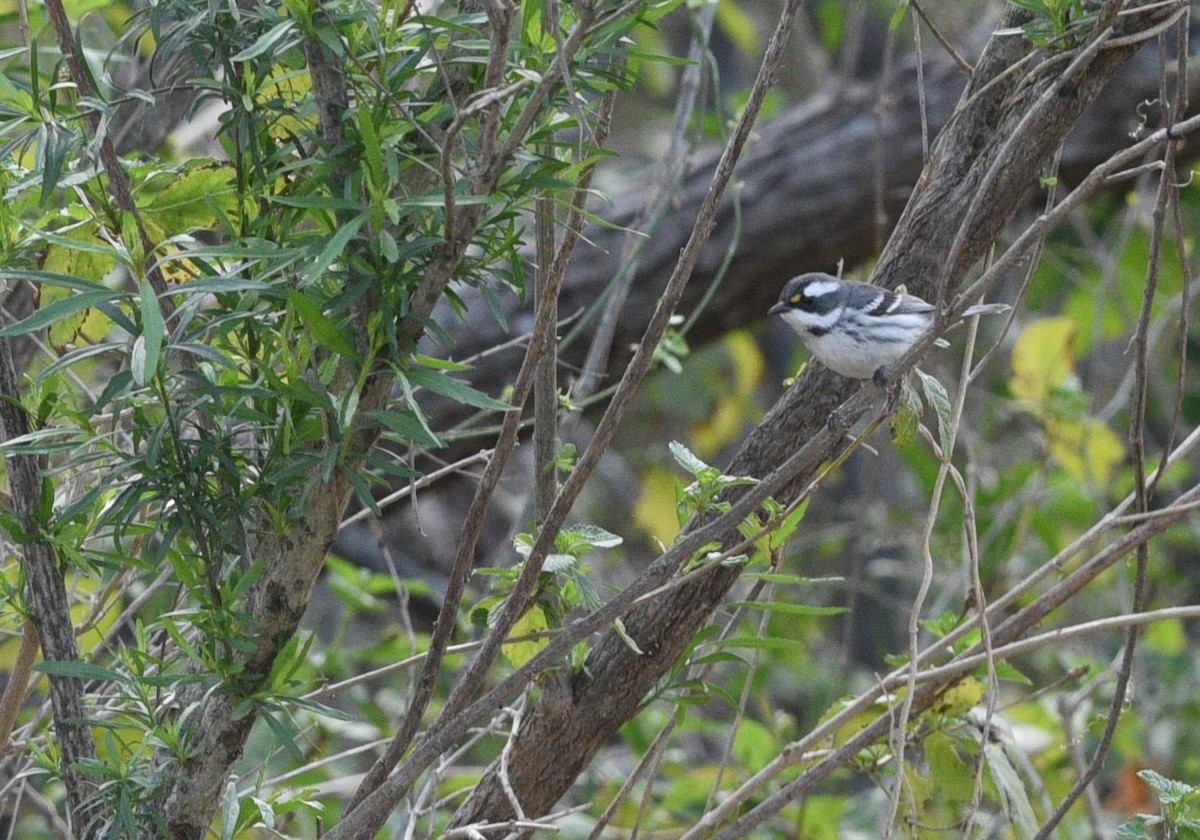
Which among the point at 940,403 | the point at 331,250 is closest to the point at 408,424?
the point at 331,250

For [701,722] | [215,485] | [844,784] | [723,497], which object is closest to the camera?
[215,485]

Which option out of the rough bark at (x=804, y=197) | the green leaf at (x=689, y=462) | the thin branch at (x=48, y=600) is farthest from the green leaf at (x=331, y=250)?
the rough bark at (x=804, y=197)


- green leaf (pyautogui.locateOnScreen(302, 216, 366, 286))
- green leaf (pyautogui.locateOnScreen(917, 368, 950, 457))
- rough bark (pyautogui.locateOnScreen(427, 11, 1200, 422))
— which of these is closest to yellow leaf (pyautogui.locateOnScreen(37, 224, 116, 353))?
green leaf (pyautogui.locateOnScreen(302, 216, 366, 286))

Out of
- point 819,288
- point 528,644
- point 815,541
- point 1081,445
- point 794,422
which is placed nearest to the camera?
point 528,644

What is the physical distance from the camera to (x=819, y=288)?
329 centimetres

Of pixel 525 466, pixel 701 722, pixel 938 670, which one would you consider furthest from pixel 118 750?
pixel 525 466

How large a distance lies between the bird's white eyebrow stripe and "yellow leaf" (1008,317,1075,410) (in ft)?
4.23

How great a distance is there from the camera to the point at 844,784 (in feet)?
23.1

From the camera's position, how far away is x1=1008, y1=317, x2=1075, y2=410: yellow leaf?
4.36 m

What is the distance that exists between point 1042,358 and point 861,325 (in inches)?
77.0

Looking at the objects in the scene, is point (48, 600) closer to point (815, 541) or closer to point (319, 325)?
point (319, 325)

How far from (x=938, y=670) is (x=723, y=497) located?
0.46 metres

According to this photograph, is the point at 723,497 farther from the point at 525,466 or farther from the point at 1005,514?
the point at 525,466

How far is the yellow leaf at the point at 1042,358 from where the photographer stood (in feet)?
14.3
